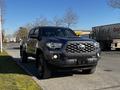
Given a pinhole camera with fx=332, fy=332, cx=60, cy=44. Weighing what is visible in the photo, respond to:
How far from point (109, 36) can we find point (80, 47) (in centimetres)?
2645

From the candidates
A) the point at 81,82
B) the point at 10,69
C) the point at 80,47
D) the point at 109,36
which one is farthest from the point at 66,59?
the point at 109,36

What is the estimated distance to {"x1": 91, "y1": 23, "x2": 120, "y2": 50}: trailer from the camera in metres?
35.9

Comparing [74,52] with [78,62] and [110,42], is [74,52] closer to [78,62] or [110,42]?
[78,62]

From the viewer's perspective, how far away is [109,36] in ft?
123

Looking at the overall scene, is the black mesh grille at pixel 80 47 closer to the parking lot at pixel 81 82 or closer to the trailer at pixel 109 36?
the parking lot at pixel 81 82

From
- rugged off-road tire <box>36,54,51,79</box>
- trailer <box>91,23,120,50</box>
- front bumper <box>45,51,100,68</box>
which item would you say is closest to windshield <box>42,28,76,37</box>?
rugged off-road tire <box>36,54,51,79</box>

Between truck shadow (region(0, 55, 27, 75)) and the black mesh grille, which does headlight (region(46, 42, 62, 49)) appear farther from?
truck shadow (region(0, 55, 27, 75))

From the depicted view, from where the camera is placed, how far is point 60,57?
11.3m

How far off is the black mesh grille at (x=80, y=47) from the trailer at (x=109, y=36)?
24228 mm

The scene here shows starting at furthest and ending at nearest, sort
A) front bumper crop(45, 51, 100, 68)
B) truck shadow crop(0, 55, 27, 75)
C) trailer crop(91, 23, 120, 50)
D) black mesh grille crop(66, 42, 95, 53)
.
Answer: trailer crop(91, 23, 120, 50)
truck shadow crop(0, 55, 27, 75)
black mesh grille crop(66, 42, 95, 53)
front bumper crop(45, 51, 100, 68)

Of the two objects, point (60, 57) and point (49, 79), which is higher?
point (60, 57)

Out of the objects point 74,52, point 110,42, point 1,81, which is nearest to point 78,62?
point 74,52

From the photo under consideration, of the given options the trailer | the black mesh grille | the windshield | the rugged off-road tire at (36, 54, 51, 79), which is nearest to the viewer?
the black mesh grille

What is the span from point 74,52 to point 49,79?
4.49 feet
